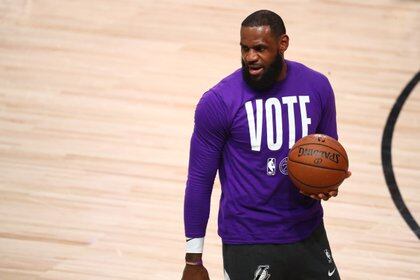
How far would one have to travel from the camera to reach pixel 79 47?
28.0ft

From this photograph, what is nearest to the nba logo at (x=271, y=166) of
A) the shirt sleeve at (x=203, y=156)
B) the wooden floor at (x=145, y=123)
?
the shirt sleeve at (x=203, y=156)

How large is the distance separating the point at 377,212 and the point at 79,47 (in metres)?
3.47

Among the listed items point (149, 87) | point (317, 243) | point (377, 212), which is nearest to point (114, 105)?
point (149, 87)

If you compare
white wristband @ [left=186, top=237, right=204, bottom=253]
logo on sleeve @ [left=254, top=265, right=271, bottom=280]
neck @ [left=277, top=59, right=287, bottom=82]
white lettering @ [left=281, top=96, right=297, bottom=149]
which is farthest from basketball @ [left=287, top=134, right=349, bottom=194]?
white wristband @ [left=186, top=237, right=204, bottom=253]

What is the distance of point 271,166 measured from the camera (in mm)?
3980

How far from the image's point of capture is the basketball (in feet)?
12.8

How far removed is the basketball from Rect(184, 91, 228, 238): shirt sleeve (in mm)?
323

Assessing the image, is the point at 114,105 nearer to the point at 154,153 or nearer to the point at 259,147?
the point at 154,153

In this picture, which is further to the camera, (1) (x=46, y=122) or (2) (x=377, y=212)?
(1) (x=46, y=122)

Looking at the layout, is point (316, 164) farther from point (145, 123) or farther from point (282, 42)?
point (145, 123)

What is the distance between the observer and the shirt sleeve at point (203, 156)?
3.91m

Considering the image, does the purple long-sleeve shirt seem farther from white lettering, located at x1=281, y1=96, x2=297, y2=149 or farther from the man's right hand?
the man's right hand

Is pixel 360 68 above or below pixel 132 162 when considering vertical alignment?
above

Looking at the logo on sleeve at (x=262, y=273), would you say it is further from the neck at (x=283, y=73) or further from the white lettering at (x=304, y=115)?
the neck at (x=283, y=73)
